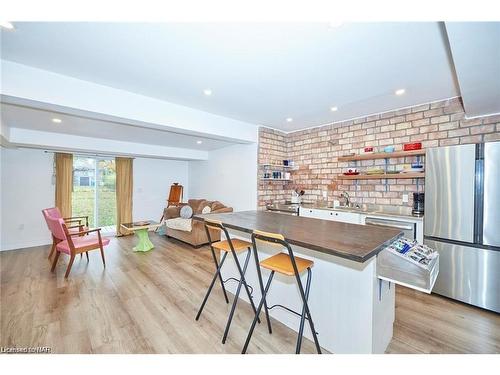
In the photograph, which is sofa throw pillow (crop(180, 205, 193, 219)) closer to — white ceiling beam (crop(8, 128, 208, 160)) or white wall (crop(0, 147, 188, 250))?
white ceiling beam (crop(8, 128, 208, 160))

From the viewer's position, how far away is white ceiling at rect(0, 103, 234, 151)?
10.4 feet

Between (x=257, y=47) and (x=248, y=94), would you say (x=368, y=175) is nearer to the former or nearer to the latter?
(x=248, y=94)

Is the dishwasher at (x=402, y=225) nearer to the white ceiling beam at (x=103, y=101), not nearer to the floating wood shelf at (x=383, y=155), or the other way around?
the floating wood shelf at (x=383, y=155)

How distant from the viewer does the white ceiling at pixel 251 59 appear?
1.63m

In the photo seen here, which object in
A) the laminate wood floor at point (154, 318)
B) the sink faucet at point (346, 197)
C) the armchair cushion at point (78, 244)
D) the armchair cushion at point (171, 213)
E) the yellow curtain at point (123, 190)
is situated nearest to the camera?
the laminate wood floor at point (154, 318)

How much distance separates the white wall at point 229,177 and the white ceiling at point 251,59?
182 centimetres

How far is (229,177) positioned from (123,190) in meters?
3.01

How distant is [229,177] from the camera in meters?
5.31

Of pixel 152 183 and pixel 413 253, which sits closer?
pixel 413 253

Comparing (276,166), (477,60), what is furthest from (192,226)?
(477,60)

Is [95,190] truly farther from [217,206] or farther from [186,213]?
[217,206]

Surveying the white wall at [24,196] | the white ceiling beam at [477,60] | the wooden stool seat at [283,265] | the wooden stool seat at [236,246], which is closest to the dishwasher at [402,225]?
the white ceiling beam at [477,60]

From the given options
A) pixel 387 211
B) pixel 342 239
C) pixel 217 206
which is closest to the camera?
pixel 342 239
